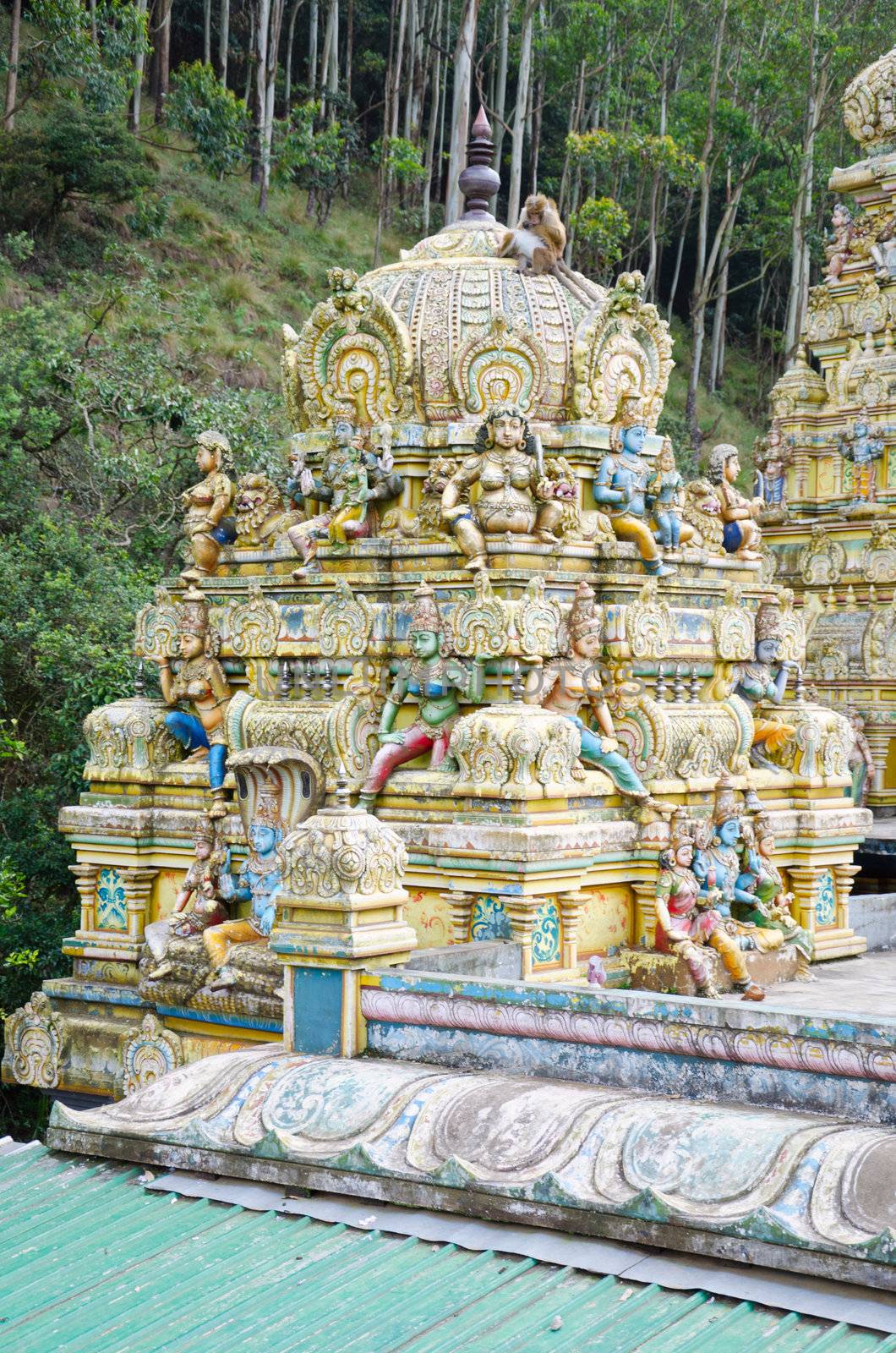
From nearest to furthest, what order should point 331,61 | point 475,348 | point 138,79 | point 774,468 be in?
point 475,348, point 774,468, point 138,79, point 331,61

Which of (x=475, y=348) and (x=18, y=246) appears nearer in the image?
(x=475, y=348)

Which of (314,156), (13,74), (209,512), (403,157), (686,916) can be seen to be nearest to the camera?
(686,916)

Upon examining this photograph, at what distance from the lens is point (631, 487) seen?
Result: 12.3 m

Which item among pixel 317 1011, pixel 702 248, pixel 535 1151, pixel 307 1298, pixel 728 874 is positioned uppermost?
pixel 702 248

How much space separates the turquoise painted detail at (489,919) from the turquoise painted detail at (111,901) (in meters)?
3.00

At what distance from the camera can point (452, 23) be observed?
44.9m

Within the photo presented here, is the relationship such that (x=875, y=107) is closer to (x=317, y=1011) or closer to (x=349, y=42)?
(x=317, y=1011)

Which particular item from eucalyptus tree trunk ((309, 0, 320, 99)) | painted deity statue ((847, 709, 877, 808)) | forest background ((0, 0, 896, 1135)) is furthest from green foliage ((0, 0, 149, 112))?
painted deity statue ((847, 709, 877, 808))

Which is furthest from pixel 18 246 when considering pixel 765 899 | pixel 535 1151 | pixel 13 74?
pixel 535 1151

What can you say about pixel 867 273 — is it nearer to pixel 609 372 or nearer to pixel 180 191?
pixel 609 372

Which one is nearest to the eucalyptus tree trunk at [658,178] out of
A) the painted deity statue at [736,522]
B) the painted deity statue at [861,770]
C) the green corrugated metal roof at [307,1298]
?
the painted deity statue at [861,770]

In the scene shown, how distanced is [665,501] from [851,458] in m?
8.91

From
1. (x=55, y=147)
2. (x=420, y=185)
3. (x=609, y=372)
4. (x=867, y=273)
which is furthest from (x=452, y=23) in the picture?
(x=609, y=372)

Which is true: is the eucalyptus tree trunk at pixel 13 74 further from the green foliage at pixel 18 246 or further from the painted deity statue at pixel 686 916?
the painted deity statue at pixel 686 916
